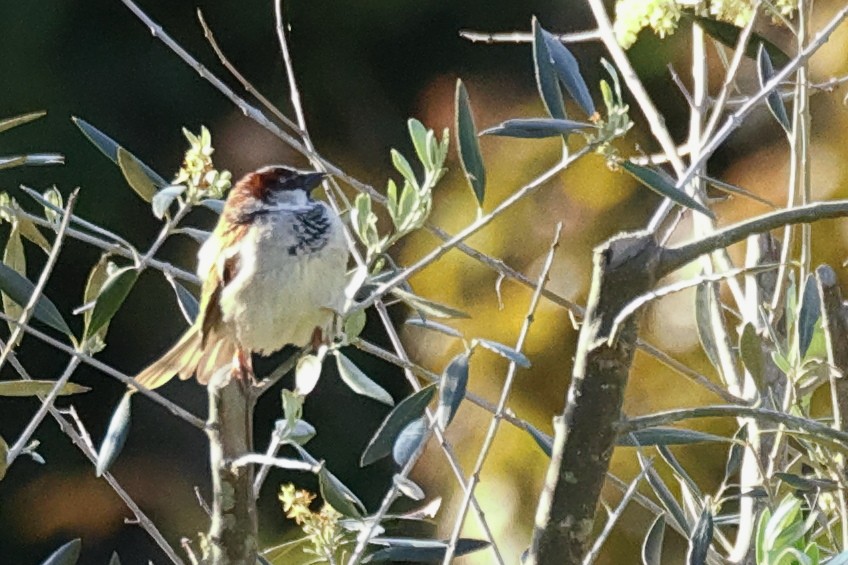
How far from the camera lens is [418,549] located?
4.46ft

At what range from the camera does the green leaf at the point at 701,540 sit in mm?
1175

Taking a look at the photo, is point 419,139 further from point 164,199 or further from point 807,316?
point 807,316

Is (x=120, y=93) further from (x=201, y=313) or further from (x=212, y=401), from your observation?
(x=212, y=401)

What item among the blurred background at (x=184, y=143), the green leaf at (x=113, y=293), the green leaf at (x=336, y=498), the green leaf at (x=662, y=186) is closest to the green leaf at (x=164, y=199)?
the green leaf at (x=113, y=293)

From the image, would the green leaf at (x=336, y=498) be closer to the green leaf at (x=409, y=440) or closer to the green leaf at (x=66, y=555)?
the green leaf at (x=409, y=440)

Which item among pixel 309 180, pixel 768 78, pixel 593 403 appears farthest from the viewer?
pixel 309 180

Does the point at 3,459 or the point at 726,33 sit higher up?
the point at 726,33

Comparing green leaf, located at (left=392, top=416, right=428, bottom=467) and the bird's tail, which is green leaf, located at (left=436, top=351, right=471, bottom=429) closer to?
A: green leaf, located at (left=392, top=416, right=428, bottom=467)

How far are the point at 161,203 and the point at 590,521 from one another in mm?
556

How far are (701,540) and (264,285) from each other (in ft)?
2.46

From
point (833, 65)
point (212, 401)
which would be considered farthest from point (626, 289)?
point (833, 65)

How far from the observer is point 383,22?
344 centimetres

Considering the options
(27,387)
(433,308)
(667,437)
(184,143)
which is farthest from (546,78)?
(184,143)

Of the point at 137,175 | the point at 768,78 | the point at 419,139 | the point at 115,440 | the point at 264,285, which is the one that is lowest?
the point at 115,440
